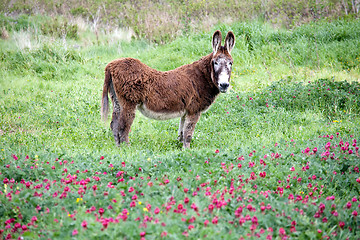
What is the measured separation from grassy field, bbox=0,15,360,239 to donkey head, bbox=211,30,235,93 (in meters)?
1.12

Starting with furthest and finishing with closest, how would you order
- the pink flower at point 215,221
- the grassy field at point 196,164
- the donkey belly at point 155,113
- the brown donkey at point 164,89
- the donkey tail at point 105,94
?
the donkey belly at point 155,113
the donkey tail at point 105,94
the brown donkey at point 164,89
the grassy field at point 196,164
the pink flower at point 215,221

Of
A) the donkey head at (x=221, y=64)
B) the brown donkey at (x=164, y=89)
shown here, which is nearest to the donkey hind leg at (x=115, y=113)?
the brown donkey at (x=164, y=89)

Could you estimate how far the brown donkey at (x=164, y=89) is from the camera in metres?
5.76

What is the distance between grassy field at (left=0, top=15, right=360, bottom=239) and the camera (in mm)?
3083

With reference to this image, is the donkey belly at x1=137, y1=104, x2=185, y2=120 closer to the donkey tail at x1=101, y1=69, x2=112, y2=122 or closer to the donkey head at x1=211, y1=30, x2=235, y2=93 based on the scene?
the donkey tail at x1=101, y1=69, x2=112, y2=122

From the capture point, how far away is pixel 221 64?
6.00 metres

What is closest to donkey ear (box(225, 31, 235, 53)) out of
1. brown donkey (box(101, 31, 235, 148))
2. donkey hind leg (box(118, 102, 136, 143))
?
brown donkey (box(101, 31, 235, 148))

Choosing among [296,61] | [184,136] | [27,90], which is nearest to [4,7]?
[27,90]

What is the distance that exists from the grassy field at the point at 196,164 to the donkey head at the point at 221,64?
1120 millimetres

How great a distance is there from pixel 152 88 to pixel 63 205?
9.77 feet

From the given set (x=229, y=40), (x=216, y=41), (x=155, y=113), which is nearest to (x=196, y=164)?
(x=155, y=113)

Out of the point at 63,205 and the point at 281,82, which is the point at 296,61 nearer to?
the point at 281,82

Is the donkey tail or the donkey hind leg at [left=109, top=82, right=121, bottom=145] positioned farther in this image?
the donkey hind leg at [left=109, top=82, right=121, bottom=145]

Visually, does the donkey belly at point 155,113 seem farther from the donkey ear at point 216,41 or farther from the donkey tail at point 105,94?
the donkey ear at point 216,41
